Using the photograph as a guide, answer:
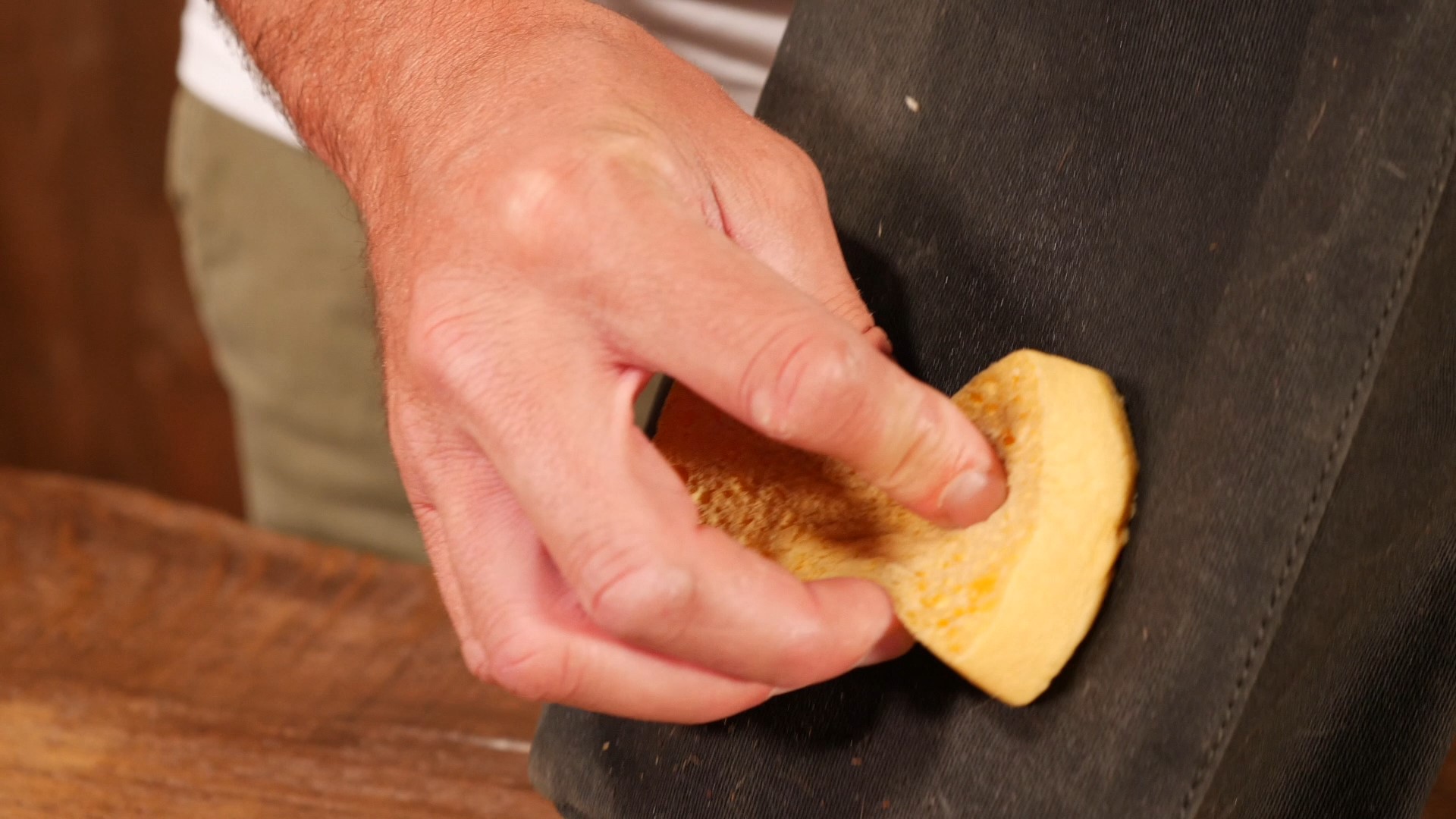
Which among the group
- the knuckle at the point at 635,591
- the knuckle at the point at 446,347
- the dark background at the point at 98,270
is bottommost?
the dark background at the point at 98,270

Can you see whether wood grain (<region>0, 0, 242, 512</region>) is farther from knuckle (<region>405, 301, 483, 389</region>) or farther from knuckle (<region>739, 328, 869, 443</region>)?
knuckle (<region>739, 328, 869, 443</region>)

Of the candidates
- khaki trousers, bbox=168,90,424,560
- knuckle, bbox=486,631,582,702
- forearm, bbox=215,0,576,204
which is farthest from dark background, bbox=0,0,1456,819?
knuckle, bbox=486,631,582,702

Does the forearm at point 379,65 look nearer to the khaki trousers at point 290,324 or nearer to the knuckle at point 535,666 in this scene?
the knuckle at point 535,666

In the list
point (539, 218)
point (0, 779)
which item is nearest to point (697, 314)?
point (539, 218)

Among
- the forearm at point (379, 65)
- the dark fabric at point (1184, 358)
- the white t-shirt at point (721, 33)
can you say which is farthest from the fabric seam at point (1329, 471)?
the white t-shirt at point (721, 33)

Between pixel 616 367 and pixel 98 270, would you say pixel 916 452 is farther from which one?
pixel 98 270
